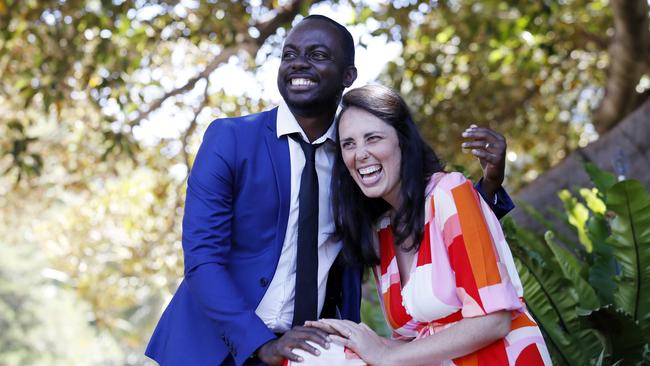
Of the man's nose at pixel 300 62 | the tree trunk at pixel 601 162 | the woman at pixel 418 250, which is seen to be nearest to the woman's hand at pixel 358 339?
the woman at pixel 418 250

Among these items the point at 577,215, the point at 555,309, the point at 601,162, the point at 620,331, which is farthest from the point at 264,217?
the point at 601,162

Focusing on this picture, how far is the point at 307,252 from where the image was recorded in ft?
11.4

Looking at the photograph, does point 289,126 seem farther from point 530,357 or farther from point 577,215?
point 577,215

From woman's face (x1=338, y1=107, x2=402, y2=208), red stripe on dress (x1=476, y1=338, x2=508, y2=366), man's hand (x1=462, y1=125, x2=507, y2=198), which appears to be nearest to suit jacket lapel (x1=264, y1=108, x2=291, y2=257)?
woman's face (x1=338, y1=107, x2=402, y2=208)

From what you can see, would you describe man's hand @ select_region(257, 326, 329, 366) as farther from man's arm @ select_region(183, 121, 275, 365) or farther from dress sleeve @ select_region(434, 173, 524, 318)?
dress sleeve @ select_region(434, 173, 524, 318)

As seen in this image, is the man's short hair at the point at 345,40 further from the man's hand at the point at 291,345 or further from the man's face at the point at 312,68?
the man's hand at the point at 291,345

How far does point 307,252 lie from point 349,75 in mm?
743

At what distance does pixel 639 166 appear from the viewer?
7676 mm

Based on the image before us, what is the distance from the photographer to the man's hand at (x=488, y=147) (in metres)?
3.35

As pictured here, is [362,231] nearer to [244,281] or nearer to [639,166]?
[244,281]

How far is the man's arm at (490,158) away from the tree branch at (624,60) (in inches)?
172

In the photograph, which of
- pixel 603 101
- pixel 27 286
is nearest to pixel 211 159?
pixel 603 101

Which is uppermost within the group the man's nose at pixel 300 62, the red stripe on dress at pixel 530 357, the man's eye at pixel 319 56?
the man's eye at pixel 319 56

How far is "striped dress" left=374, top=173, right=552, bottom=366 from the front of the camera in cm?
313
